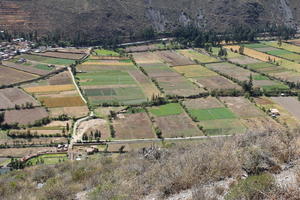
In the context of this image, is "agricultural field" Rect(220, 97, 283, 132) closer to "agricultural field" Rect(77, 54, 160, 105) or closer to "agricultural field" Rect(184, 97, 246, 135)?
"agricultural field" Rect(184, 97, 246, 135)

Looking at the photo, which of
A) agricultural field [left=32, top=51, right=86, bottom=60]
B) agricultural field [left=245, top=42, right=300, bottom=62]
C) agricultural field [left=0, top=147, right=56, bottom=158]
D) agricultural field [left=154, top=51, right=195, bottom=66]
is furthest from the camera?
agricultural field [left=245, top=42, right=300, bottom=62]

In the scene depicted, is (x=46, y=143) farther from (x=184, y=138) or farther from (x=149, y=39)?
(x=149, y=39)

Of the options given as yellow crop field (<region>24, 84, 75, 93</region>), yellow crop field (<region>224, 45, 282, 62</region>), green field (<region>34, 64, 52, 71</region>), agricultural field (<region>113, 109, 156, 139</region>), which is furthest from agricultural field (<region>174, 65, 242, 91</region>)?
green field (<region>34, 64, 52, 71</region>)

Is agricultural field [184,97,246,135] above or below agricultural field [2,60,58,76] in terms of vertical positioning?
below

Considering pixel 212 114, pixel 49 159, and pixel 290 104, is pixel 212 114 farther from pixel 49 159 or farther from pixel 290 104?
pixel 49 159

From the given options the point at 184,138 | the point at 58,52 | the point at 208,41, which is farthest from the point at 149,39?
the point at 184,138

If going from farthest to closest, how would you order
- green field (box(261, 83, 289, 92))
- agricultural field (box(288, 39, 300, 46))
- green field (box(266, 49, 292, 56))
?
1. agricultural field (box(288, 39, 300, 46))
2. green field (box(266, 49, 292, 56))
3. green field (box(261, 83, 289, 92))

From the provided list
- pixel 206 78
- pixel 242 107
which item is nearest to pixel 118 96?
pixel 206 78
